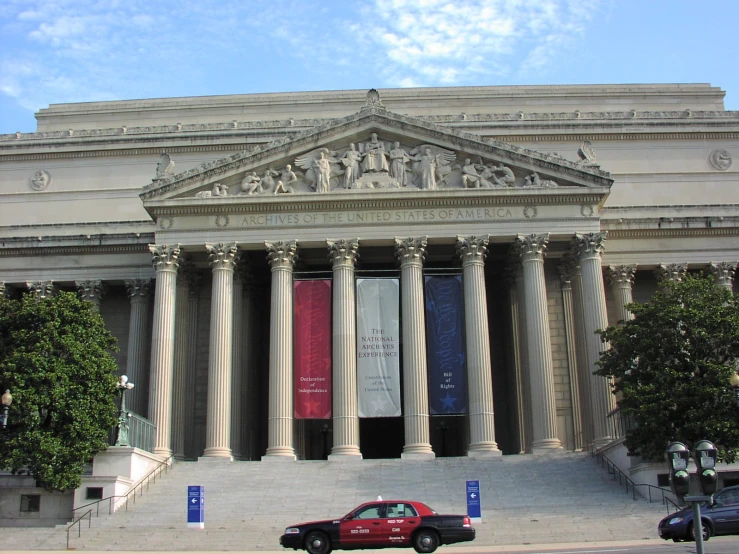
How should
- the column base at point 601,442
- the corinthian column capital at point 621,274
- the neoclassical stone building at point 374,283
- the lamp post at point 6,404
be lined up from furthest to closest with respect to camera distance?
the corinthian column capital at point 621,274, the neoclassical stone building at point 374,283, the column base at point 601,442, the lamp post at point 6,404

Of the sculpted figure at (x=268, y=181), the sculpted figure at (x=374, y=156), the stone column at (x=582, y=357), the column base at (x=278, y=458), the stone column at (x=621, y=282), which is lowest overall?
the column base at (x=278, y=458)

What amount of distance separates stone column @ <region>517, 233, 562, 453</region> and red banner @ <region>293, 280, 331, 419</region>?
9942 mm

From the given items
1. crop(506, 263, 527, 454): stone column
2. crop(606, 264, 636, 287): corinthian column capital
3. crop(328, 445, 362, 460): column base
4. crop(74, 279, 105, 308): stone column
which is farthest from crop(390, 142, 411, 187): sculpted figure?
crop(74, 279, 105, 308): stone column

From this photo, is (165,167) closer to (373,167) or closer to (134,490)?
(373,167)

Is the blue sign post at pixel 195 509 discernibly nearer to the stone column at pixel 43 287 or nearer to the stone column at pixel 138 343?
the stone column at pixel 138 343

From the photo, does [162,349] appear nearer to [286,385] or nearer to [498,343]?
[286,385]

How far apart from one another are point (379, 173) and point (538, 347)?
1196cm

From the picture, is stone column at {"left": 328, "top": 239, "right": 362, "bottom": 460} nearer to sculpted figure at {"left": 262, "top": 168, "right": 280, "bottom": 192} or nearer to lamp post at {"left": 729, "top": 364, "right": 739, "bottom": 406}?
sculpted figure at {"left": 262, "top": 168, "right": 280, "bottom": 192}

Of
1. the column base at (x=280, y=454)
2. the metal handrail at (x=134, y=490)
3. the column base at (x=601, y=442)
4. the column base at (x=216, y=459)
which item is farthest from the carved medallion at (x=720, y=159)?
the metal handrail at (x=134, y=490)

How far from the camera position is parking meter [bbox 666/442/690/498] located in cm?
1582

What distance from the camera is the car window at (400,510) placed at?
25297mm

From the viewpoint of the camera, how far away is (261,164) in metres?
45.5

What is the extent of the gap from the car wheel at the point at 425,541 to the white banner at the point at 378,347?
17539 millimetres

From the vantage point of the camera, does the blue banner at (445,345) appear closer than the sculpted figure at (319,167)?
Yes
